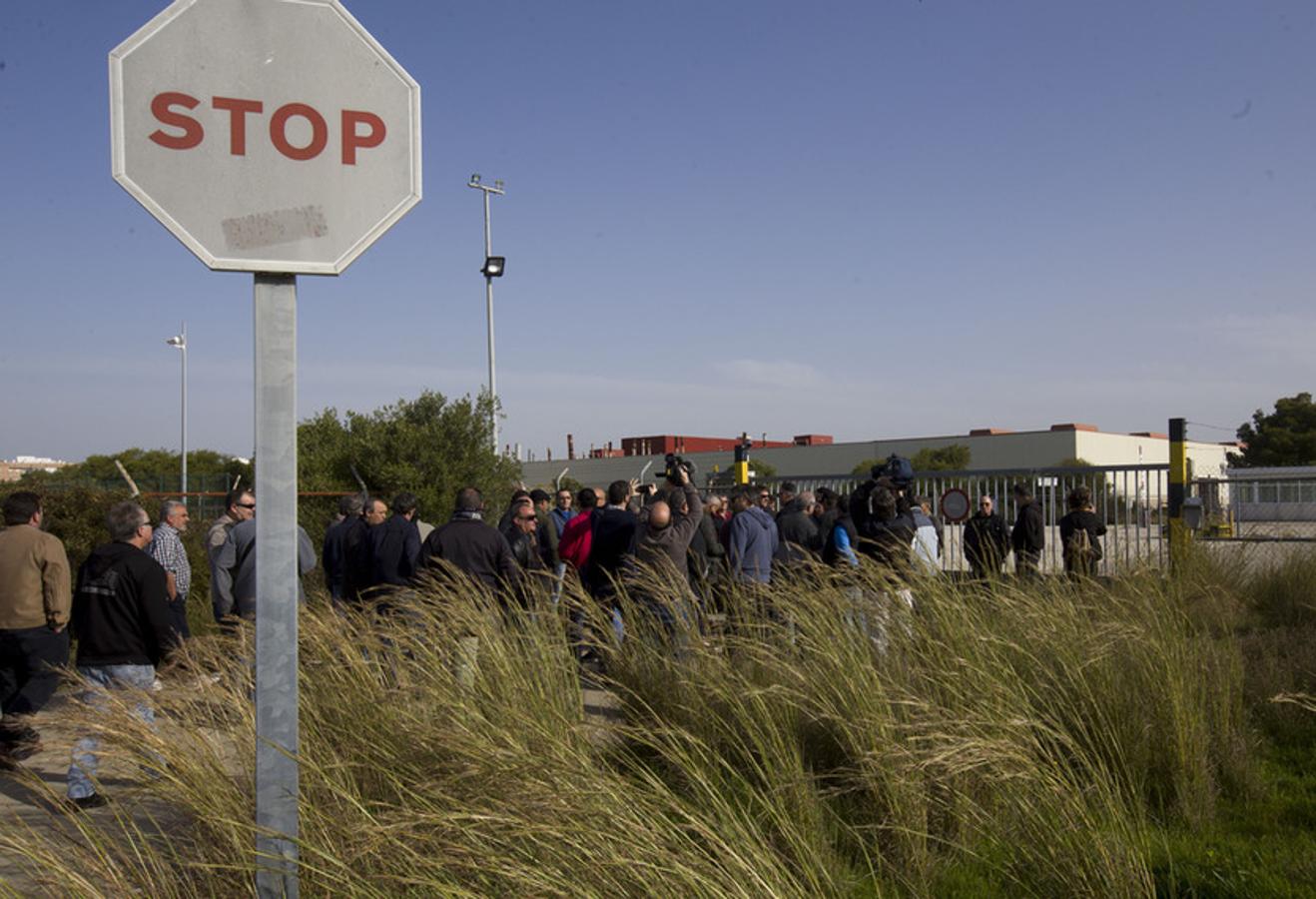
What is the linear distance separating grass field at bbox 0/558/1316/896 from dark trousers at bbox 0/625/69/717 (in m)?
1.82

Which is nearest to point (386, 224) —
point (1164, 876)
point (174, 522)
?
point (1164, 876)

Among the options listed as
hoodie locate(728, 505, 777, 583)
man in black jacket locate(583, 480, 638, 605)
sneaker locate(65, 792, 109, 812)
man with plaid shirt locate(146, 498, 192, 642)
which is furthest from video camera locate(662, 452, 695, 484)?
sneaker locate(65, 792, 109, 812)

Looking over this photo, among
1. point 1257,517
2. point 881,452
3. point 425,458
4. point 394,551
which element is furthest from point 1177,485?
point 881,452

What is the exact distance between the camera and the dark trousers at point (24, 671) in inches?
264

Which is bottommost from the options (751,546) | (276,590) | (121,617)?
(121,617)

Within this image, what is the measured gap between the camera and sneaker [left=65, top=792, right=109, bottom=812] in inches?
143

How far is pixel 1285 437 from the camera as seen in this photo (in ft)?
186

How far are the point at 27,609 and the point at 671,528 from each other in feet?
14.1

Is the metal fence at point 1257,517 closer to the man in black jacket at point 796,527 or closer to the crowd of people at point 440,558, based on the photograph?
the crowd of people at point 440,558

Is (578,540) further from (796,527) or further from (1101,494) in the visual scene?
(1101,494)

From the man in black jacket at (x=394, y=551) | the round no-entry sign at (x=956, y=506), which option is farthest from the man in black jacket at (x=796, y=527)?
the man in black jacket at (x=394, y=551)

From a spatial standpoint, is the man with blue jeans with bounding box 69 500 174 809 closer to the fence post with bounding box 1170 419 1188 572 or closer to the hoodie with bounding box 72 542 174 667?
the hoodie with bounding box 72 542 174 667

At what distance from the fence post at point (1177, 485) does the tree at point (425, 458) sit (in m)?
18.8

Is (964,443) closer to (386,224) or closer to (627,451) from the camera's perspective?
(627,451)
